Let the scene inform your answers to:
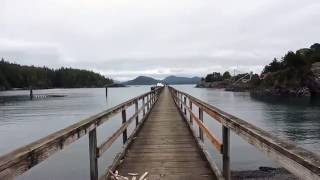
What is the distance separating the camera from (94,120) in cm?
651

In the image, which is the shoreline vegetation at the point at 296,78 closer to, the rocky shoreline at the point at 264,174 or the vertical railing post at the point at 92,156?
the rocky shoreline at the point at 264,174

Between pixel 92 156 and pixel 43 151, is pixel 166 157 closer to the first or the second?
pixel 92 156

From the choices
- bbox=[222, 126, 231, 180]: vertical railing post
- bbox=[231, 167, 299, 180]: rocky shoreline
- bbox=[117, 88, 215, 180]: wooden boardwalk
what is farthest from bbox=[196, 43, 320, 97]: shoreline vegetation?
bbox=[222, 126, 231, 180]: vertical railing post

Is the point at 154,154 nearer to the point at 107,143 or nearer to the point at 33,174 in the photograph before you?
the point at 107,143

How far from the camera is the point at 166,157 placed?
925 cm

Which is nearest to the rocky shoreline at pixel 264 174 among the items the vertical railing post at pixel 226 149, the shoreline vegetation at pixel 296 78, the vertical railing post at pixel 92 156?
the vertical railing post at pixel 226 149

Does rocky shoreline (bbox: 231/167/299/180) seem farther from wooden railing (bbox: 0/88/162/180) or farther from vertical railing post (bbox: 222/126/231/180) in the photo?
wooden railing (bbox: 0/88/162/180)

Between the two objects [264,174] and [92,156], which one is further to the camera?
[264,174]

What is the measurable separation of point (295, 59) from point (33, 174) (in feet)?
347

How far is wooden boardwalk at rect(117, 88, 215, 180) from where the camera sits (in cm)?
780

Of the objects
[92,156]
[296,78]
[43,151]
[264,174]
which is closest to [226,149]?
[92,156]

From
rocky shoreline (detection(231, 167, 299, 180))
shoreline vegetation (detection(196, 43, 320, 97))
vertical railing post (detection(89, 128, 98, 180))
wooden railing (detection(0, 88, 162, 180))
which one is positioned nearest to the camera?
wooden railing (detection(0, 88, 162, 180))

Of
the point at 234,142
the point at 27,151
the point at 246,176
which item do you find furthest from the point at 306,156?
the point at 234,142

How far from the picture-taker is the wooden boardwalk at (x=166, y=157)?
7.80m
